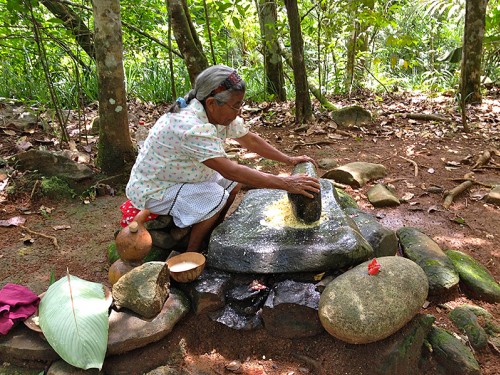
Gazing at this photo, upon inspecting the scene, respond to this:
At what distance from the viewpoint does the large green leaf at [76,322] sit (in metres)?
2.12

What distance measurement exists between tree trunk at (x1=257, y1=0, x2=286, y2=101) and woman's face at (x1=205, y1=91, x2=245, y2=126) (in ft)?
14.2

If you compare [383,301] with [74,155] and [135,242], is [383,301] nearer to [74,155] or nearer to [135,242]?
[135,242]

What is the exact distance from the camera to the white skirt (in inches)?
112

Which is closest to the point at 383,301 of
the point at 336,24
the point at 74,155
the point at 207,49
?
the point at 74,155

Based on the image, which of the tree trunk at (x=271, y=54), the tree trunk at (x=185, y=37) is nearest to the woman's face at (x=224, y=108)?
the tree trunk at (x=185, y=37)

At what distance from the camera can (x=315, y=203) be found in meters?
2.72

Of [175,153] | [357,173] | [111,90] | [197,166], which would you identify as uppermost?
[111,90]

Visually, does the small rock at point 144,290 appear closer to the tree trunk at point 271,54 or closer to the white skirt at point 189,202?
the white skirt at point 189,202

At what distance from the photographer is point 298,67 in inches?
237

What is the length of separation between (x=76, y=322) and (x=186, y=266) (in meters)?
0.68

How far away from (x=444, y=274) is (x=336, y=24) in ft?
18.0

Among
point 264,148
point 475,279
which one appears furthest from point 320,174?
point 475,279

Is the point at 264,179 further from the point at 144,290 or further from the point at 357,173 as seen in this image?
the point at 357,173

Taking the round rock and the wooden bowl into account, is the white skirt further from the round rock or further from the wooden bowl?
the round rock
